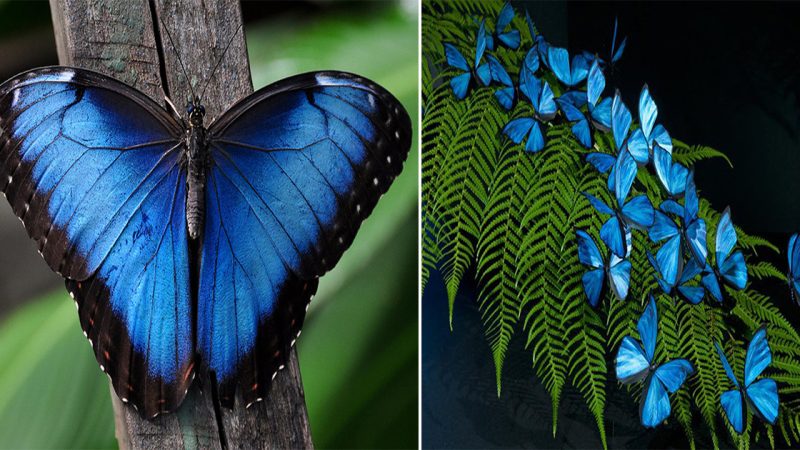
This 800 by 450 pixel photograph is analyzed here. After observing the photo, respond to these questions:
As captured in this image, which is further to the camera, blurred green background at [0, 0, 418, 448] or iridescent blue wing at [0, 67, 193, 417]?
blurred green background at [0, 0, 418, 448]

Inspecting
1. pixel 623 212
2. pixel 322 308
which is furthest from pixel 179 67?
pixel 623 212

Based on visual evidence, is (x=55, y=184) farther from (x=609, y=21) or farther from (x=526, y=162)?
(x=609, y=21)

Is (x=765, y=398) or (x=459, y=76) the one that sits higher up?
(x=459, y=76)

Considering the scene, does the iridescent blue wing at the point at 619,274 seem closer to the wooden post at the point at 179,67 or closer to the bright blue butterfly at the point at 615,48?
the bright blue butterfly at the point at 615,48

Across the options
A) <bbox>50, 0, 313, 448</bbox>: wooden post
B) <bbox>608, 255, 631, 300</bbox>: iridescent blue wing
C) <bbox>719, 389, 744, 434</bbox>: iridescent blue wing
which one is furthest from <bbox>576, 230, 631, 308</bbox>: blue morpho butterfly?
<bbox>50, 0, 313, 448</bbox>: wooden post

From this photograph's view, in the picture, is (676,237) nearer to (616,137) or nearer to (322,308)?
(616,137)

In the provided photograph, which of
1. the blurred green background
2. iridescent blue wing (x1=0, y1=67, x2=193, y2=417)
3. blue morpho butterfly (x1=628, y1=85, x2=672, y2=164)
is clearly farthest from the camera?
blue morpho butterfly (x1=628, y1=85, x2=672, y2=164)

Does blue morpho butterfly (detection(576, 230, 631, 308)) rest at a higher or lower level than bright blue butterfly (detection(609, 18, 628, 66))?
lower

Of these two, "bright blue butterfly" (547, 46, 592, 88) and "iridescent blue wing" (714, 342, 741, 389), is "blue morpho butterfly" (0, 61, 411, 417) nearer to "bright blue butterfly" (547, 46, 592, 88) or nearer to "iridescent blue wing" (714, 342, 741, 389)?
"bright blue butterfly" (547, 46, 592, 88)
